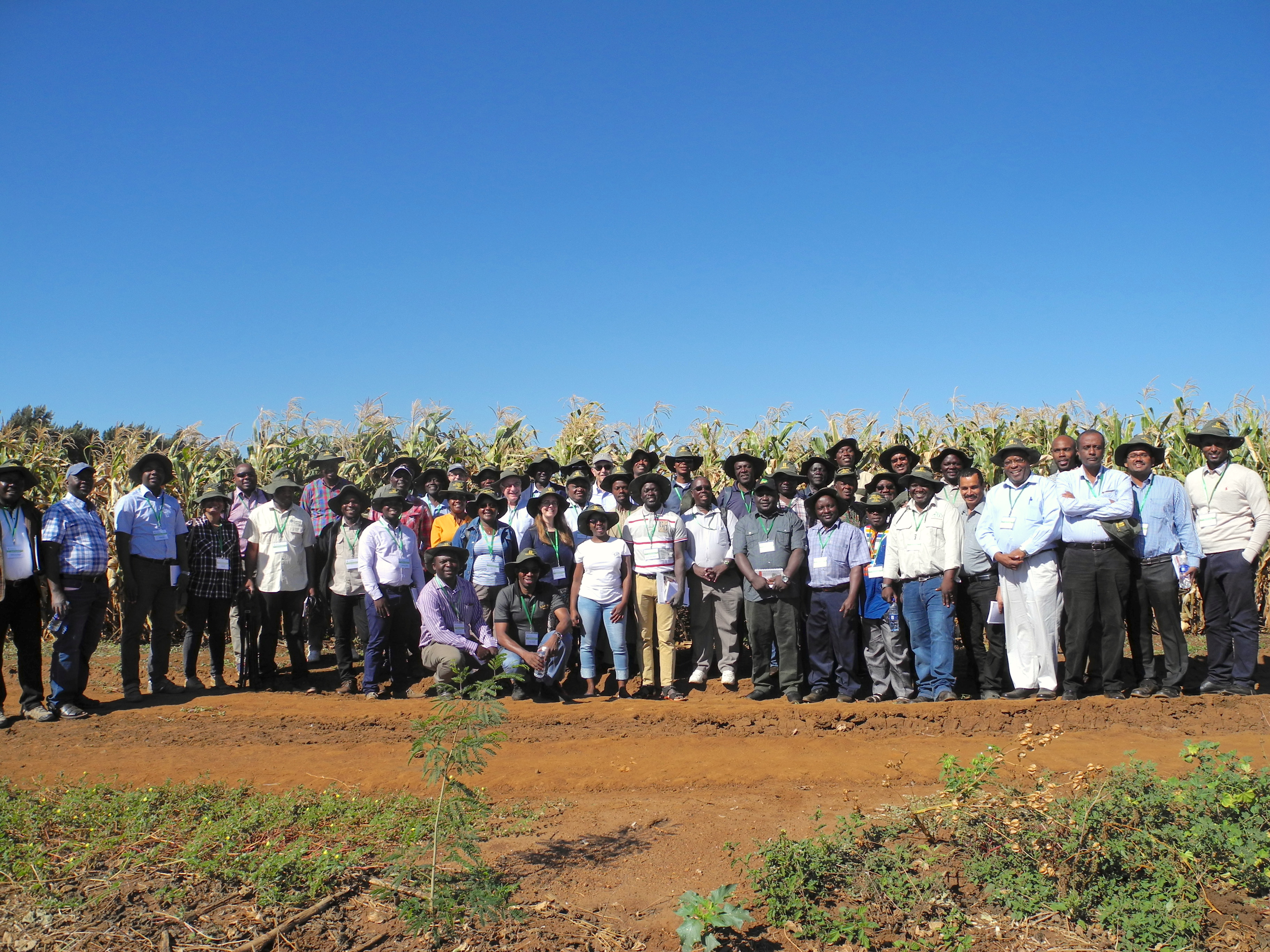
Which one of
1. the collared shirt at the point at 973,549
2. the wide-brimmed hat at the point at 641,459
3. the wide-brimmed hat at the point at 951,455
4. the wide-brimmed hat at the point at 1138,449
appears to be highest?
the wide-brimmed hat at the point at 641,459

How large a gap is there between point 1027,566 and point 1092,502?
0.71m

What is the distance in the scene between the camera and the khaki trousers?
26.6ft

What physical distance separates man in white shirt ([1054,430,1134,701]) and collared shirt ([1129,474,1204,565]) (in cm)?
22

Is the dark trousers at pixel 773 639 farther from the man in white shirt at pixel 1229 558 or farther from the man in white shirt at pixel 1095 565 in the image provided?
the man in white shirt at pixel 1229 558

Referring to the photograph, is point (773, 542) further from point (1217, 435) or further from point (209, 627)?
point (209, 627)

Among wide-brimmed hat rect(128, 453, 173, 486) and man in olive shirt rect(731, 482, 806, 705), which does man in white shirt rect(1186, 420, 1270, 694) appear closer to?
man in olive shirt rect(731, 482, 806, 705)

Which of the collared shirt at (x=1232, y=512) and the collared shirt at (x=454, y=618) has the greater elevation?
the collared shirt at (x=1232, y=512)

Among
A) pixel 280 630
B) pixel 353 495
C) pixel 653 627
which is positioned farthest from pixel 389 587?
pixel 653 627

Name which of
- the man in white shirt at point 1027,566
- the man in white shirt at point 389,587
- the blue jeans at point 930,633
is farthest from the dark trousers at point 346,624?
the man in white shirt at point 1027,566

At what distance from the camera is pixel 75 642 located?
24.4 feet

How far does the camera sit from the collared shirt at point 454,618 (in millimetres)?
8141

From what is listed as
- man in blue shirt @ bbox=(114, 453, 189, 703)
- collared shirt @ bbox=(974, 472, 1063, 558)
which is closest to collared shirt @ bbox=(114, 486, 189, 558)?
man in blue shirt @ bbox=(114, 453, 189, 703)

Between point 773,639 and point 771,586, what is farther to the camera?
point 773,639

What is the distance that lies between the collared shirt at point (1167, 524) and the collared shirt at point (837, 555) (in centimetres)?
217
